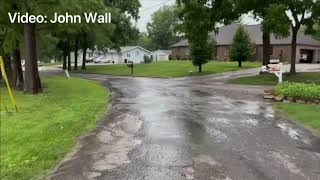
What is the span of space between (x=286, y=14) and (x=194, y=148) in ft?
80.1

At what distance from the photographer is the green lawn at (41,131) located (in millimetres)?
8848

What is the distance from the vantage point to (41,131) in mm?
12445

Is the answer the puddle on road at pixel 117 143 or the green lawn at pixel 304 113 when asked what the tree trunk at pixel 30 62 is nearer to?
the puddle on road at pixel 117 143

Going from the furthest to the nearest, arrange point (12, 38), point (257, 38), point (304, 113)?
point (257, 38), point (12, 38), point (304, 113)

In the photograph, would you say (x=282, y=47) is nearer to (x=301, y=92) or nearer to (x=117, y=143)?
(x=301, y=92)

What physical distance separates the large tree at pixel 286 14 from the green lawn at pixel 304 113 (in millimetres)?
13418

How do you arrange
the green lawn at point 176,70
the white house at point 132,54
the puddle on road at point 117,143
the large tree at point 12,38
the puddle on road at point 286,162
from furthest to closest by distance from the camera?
the white house at point 132,54, the green lawn at point 176,70, the large tree at point 12,38, the puddle on road at point 117,143, the puddle on road at point 286,162

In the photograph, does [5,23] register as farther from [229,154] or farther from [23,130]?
[229,154]

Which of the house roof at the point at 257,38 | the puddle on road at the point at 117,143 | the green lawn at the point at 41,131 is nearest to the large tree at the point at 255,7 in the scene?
the green lawn at the point at 41,131

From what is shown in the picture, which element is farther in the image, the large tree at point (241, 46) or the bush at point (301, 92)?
the large tree at point (241, 46)

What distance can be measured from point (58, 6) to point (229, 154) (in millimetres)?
17136

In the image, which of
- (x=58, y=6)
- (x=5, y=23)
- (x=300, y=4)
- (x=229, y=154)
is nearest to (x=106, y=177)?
(x=229, y=154)

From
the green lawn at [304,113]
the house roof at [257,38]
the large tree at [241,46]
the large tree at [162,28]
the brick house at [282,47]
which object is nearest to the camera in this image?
the green lawn at [304,113]

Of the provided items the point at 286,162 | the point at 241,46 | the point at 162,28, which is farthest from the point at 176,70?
the point at 162,28
